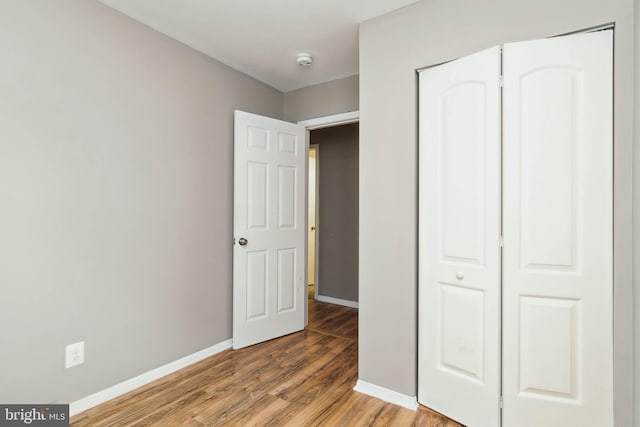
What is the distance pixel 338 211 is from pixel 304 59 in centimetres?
214

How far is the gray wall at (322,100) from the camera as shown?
10.3 ft

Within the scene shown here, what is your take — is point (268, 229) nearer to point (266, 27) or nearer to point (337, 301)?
point (266, 27)

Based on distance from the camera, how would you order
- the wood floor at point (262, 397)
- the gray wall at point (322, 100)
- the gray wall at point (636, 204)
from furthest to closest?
the gray wall at point (322, 100) < the wood floor at point (262, 397) < the gray wall at point (636, 204)

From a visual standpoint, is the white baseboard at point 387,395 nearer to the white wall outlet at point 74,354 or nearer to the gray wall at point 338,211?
the white wall outlet at point 74,354

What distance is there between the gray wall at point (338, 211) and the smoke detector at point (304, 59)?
1575mm

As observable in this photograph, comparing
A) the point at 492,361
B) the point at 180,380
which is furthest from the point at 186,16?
the point at 492,361

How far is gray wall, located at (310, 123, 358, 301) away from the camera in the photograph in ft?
14.1

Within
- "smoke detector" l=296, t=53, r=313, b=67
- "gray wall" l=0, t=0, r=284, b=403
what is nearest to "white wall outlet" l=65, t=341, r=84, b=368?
"gray wall" l=0, t=0, r=284, b=403

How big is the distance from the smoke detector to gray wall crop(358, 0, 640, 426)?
661mm

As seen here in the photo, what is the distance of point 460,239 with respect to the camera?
185 centimetres

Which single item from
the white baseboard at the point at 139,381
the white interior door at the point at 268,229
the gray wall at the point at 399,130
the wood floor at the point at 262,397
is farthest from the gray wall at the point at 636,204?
the white baseboard at the point at 139,381

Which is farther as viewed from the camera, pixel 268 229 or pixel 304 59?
pixel 268 229

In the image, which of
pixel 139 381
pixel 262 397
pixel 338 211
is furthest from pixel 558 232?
pixel 338 211

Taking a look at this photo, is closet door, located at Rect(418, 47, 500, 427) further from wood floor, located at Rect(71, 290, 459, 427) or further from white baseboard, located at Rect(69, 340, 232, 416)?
white baseboard, located at Rect(69, 340, 232, 416)
